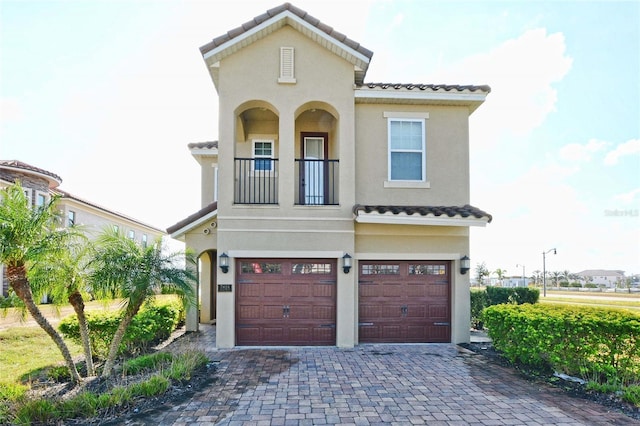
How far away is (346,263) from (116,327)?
19.6ft

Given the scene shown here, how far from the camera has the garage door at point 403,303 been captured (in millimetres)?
9945

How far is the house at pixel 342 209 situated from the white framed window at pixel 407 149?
30mm

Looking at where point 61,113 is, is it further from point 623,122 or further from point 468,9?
point 623,122

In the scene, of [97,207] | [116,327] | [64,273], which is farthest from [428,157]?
[97,207]

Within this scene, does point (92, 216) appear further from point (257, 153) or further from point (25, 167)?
point (257, 153)

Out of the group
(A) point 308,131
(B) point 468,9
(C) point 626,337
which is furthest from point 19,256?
(B) point 468,9

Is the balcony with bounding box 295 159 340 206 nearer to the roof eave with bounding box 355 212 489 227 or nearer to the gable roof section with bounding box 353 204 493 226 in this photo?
the gable roof section with bounding box 353 204 493 226

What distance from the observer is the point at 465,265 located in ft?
32.8

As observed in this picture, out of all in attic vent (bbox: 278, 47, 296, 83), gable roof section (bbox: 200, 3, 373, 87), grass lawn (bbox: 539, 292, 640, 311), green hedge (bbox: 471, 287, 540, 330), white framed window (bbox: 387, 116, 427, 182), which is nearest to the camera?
gable roof section (bbox: 200, 3, 373, 87)

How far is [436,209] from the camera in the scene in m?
9.62

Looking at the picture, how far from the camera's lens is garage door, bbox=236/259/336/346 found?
9.59 meters

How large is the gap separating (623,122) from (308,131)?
14.3 metres

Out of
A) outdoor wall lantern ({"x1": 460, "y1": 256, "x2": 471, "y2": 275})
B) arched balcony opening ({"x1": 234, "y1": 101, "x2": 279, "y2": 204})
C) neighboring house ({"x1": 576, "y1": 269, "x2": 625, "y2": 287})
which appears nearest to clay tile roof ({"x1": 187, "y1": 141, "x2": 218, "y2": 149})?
arched balcony opening ({"x1": 234, "y1": 101, "x2": 279, "y2": 204})

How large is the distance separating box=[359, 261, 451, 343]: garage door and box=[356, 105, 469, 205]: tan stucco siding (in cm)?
198
